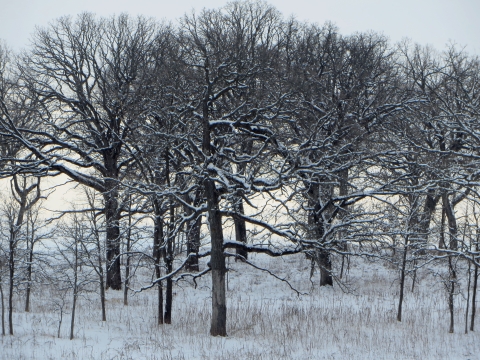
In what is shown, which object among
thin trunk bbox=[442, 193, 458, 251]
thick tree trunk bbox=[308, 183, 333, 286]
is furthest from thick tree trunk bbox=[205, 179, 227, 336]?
thin trunk bbox=[442, 193, 458, 251]

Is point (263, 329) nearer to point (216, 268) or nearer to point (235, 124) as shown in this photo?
point (216, 268)

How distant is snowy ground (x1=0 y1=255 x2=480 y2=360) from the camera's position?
11.7 meters

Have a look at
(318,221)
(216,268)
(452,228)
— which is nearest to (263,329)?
(216,268)

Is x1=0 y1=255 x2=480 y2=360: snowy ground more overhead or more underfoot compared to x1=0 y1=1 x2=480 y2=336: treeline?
more underfoot

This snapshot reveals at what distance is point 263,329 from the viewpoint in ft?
46.3

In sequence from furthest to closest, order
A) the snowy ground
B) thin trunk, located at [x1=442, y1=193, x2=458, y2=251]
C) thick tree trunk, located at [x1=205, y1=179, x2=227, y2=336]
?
thin trunk, located at [x1=442, y1=193, x2=458, y2=251]
thick tree trunk, located at [x1=205, y1=179, x2=227, y2=336]
the snowy ground

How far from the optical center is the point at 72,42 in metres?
21.7

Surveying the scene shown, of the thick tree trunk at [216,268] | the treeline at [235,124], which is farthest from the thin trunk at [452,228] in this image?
the thick tree trunk at [216,268]

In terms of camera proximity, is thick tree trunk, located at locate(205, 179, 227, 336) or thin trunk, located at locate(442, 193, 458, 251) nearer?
thick tree trunk, located at locate(205, 179, 227, 336)

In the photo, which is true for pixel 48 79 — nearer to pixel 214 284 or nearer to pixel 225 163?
pixel 225 163

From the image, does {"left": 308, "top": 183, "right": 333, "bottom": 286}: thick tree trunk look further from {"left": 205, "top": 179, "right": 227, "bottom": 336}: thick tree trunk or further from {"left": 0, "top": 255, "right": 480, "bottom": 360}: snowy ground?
{"left": 205, "top": 179, "right": 227, "bottom": 336}: thick tree trunk

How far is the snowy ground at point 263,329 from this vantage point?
11680mm

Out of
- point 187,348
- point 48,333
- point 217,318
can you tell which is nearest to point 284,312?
point 217,318

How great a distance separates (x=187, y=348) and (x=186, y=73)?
7.50 meters
